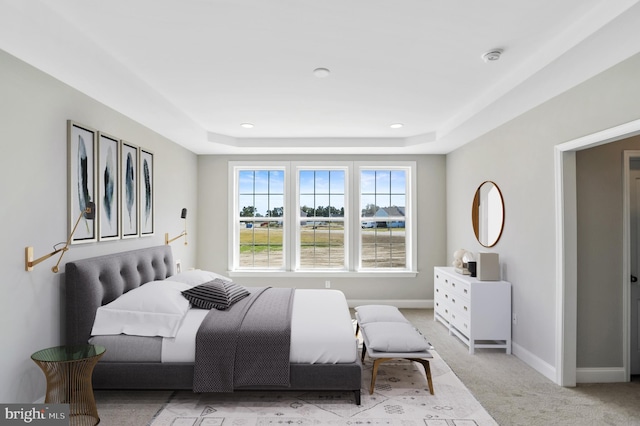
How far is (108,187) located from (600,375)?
4459mm

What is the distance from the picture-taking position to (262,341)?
8.88 ft

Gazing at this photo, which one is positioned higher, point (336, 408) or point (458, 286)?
point (458, 286)

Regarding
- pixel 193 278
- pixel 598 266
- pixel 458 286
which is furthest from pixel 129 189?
pixel 598 266

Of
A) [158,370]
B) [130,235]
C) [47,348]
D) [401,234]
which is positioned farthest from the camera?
[401,234]

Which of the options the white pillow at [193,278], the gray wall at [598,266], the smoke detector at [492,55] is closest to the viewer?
the smoke detector at [492,55]

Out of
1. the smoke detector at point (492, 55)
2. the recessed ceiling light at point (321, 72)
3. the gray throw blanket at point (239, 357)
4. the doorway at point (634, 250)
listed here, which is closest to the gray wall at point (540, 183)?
the doorway at point (634, 250)

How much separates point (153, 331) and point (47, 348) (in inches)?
25.5

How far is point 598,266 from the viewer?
10.2ft

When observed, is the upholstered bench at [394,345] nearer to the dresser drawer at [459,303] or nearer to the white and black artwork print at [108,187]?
the dresser drawer at [459,303]

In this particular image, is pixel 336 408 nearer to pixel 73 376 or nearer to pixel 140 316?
pixel 140 316

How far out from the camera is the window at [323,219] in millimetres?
5926

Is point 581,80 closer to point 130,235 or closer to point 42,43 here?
point 42,43

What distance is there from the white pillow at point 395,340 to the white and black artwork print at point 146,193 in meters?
2.56

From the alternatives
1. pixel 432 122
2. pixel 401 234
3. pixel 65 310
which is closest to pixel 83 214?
pixel 65 310
